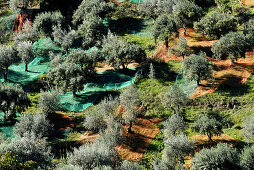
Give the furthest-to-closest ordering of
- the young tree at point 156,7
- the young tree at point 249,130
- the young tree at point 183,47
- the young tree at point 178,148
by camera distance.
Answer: the young tree at point 156,7 < the young tree at point 183,47 < the young tree at point 249,130 < the young tree at point 178,148

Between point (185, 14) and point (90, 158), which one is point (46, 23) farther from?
point (90, 158)

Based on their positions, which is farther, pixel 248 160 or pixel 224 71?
pixel 224 71

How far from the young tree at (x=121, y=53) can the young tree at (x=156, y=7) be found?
16820mm

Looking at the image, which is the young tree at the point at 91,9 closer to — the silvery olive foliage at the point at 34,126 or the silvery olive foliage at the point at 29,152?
the silvery olive foliage at the point at 34,126

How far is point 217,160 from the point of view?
33.6 metres

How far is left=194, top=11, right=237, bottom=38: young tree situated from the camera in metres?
58.0

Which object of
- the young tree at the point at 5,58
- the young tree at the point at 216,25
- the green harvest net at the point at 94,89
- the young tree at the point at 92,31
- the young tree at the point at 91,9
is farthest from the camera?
the young tree at the point at 91,9

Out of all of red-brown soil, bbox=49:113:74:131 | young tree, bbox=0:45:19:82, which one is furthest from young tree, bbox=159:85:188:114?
young tree, bbox=0:45:19:82

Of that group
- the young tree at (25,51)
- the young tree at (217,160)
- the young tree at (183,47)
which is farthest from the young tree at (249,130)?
the young tree at (25,51)

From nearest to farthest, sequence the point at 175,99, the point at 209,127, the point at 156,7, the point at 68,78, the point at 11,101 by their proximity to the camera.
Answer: the point at 209,127
the point at 175,99
the point at 11,101
the point at 68,78
the point at 156,7

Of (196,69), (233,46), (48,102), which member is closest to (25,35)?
(48,102)

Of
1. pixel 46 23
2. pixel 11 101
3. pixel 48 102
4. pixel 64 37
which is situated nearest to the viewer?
pixel 11 101

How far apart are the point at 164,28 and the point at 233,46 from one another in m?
14.0

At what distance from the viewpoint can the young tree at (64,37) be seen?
63.9 m
